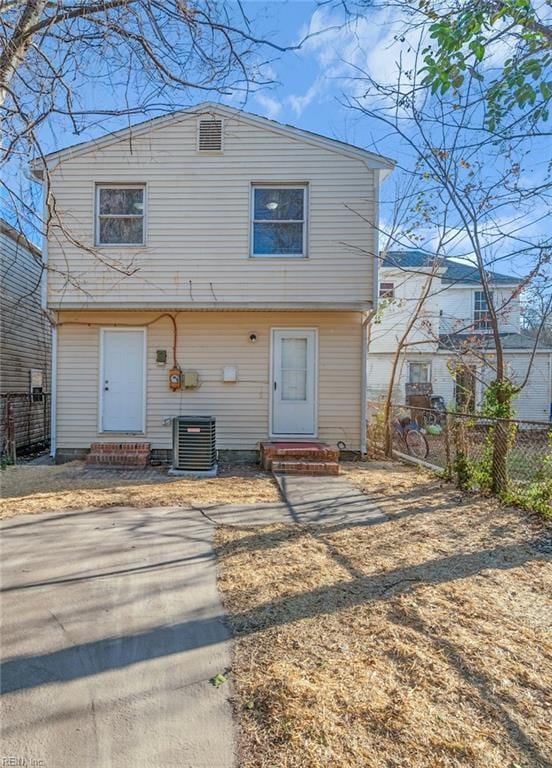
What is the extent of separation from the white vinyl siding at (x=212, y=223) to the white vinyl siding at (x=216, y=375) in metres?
0.54

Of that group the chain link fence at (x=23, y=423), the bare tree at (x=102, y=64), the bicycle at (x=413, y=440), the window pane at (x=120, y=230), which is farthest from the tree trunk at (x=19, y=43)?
the bicycle at (x=413, y=440)

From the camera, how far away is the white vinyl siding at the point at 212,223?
765 cm

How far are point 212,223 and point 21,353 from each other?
5.96m

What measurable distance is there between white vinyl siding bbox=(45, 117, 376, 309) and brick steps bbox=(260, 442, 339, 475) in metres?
2.50

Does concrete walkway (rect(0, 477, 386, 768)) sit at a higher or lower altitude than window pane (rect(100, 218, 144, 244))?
lower

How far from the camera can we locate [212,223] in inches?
304

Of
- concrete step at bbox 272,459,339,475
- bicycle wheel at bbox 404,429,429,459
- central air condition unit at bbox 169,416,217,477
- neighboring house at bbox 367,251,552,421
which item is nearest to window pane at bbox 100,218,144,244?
central air condition unit at bbox 169,416,217,477

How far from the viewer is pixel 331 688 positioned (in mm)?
1945

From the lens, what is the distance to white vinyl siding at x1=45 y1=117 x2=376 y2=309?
7.65m

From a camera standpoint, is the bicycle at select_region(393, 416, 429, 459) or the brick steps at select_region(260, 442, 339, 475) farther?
the bicycle at select_region(393, 416, 429, 459)

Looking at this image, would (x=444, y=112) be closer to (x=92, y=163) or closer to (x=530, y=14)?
(x=530, y=14)

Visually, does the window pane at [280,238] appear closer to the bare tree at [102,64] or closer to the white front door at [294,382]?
the white front door at [294,382]

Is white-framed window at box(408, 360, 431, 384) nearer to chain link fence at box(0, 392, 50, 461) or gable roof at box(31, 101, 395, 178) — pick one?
gable roof at box(31, 101, 395, 178)

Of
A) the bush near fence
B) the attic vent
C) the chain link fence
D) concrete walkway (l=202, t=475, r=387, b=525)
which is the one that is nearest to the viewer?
concrete walkway (l=202, t=475, r=387, b=525)
